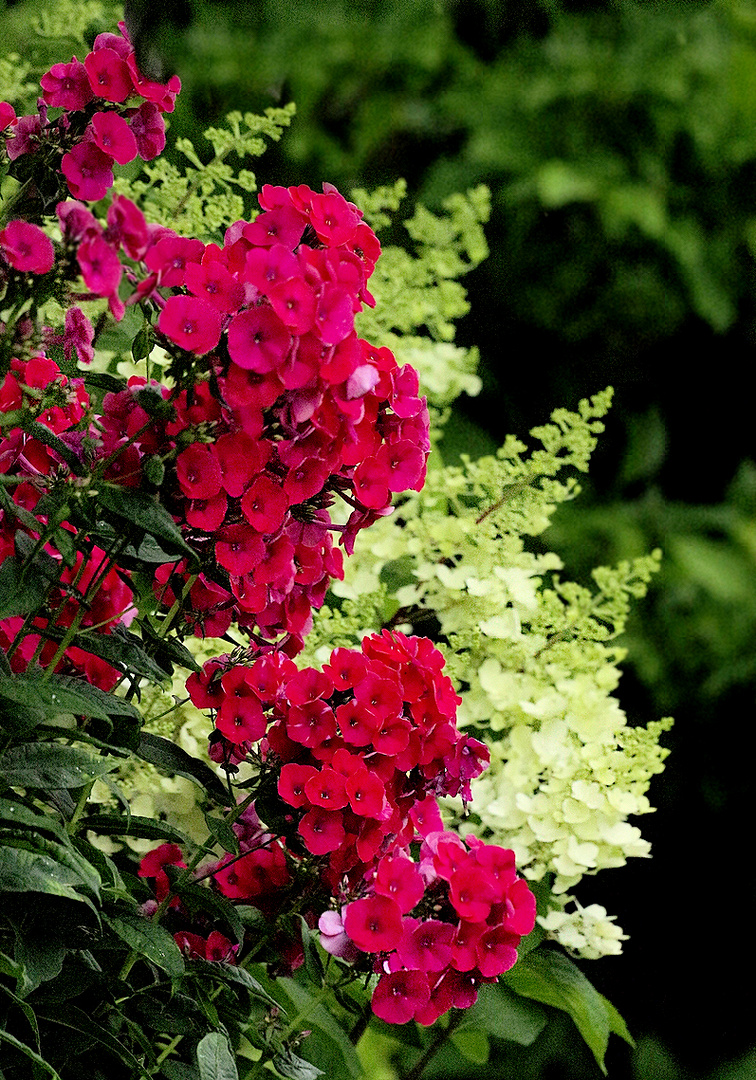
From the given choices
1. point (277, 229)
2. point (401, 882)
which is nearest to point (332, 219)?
point (277, 229)

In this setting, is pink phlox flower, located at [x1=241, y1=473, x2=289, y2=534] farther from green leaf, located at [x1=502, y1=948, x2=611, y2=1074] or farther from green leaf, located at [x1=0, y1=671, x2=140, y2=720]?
green leaf, located at [x1=502, y1=948, x2=611, y2=1074]

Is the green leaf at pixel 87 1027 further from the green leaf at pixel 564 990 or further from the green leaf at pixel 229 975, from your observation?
the green leaf at pixel 564 990

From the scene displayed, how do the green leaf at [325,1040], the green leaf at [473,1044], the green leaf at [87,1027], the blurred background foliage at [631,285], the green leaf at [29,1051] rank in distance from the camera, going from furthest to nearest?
the blurred background foliage at [631,285], the green leaf at [473,1044], the green leaf at [325,1040], the green leaf at [87,1027], the green leaf at [29,1051]

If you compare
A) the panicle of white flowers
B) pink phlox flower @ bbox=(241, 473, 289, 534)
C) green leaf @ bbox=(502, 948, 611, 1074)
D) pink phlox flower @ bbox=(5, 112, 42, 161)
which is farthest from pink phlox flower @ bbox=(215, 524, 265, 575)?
green leaf @ bbox=(502, 948, 611, 1074)

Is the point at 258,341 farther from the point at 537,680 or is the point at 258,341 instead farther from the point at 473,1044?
the point at 473,1044

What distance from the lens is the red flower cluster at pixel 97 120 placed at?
0.58 meters

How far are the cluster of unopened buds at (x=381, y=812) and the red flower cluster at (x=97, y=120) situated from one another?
279 mm

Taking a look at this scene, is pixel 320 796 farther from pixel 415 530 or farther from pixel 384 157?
pixel 384 157

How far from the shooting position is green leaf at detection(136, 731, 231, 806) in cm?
65

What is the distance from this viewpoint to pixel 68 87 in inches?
23.7

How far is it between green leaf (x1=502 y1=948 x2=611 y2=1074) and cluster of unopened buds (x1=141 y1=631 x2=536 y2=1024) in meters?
0.26

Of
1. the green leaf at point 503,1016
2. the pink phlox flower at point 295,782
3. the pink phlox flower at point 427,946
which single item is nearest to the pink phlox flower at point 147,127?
the pink phlox flower at point 295,782

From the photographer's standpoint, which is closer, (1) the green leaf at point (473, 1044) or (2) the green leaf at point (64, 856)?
(2) the green leaf at point (64, 856)

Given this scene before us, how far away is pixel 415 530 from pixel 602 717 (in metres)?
0.22
